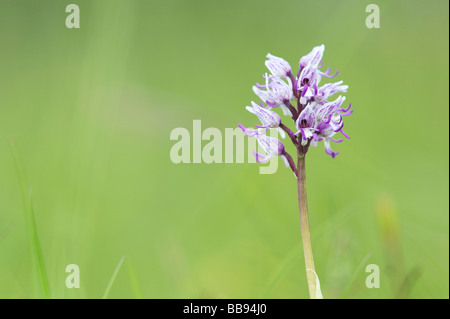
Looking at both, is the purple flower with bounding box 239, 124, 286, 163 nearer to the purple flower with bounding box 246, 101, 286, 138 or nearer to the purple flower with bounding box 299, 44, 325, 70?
the purple flower with bounding box 246, 101, 286, 138

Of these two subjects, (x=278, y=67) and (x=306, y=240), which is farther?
(x=278, y=67)

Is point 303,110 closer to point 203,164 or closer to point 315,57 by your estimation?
point 315,57

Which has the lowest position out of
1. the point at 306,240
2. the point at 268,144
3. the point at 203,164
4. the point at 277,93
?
the point at 203,164

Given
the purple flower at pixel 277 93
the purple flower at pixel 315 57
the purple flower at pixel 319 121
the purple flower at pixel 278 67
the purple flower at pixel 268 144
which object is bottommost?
the purple flower at pixel 268 144

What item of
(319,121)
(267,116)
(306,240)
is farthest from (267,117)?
(306,240)

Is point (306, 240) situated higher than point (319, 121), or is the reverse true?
point (319, 121)

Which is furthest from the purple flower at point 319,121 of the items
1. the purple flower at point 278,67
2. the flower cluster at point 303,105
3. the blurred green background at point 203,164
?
the blurred green background at point 203,164

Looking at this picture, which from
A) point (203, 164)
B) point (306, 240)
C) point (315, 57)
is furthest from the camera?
point (203, 164)

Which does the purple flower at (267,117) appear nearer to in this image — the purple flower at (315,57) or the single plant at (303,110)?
the single plant at (303,110)

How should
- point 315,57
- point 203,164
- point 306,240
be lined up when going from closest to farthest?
point 306,240, point 315,57, point 203,164
